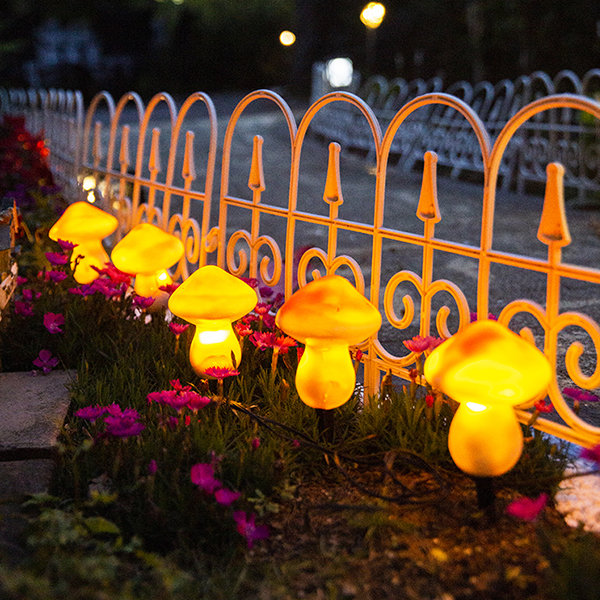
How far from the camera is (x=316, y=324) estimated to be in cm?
218

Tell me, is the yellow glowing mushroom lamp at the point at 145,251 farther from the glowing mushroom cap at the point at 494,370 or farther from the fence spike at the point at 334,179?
the glowing mushroom cap at the point at 494,370

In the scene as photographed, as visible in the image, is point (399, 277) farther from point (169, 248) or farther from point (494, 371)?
point (169, 248)

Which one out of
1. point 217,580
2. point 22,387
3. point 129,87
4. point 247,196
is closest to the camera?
point 217,580

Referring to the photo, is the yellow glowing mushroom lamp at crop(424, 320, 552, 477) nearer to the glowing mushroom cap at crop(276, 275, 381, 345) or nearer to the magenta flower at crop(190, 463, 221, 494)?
the glowing mushroom cap at crop(276, 275, 381, 345)

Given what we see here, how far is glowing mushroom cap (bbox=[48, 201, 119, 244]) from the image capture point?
3553 mm

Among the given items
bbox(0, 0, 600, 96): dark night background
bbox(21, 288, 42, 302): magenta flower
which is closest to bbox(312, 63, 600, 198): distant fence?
bbox(0, 0, 600, 96): dark night background

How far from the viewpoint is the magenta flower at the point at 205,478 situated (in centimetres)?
191

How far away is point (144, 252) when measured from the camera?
3.23 m

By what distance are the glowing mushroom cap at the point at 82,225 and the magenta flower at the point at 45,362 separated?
0.81m

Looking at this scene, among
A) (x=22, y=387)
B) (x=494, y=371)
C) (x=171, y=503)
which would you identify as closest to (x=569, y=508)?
(x=494, y=371)

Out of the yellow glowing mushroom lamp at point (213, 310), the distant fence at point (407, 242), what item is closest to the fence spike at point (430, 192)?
the distant fence at point (407, 242)

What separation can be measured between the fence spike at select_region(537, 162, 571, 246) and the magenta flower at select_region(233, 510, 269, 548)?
1068mm

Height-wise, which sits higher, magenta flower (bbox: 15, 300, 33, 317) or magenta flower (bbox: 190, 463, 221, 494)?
magenta flower (bbox: 15, 300, 33, 317)

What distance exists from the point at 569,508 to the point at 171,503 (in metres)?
1.14
